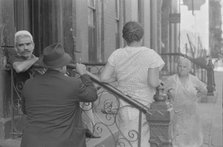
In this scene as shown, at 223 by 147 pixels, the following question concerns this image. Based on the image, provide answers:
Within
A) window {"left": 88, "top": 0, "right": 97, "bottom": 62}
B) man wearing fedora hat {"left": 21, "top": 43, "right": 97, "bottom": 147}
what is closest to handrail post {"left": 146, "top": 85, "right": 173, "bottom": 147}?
man wearing fedora hat {"left": 21, "top": 43, "right": 97, "bottom": 147}

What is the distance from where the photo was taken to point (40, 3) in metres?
7.42

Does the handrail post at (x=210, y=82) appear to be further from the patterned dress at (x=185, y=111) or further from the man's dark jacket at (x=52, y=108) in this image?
the man's dark jacket at (x=52, y=108)

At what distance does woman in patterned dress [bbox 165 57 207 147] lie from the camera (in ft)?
17.9

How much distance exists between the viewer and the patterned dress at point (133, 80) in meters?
4.16

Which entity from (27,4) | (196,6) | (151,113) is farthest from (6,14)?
(196,6)

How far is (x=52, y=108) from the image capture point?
3.52m

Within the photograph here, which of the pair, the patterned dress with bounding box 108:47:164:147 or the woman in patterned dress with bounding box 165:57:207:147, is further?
the woman in patterned dress with bounding box 165:57:207:147

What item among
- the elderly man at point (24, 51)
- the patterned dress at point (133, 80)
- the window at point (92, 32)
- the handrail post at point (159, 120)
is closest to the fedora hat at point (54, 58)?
the patterned dress at point (133, 80)

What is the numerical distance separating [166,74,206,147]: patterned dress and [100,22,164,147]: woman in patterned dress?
1.16 metres

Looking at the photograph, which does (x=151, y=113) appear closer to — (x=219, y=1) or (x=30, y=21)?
(x=30, y=21)

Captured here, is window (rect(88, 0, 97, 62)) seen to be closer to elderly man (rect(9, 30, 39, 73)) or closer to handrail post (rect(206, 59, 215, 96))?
elderly man (rect(9, 30, 39, 73))

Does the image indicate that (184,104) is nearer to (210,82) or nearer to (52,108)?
(52,108)

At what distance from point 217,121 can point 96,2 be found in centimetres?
395

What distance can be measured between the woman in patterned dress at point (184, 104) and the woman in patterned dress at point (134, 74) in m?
1.15
